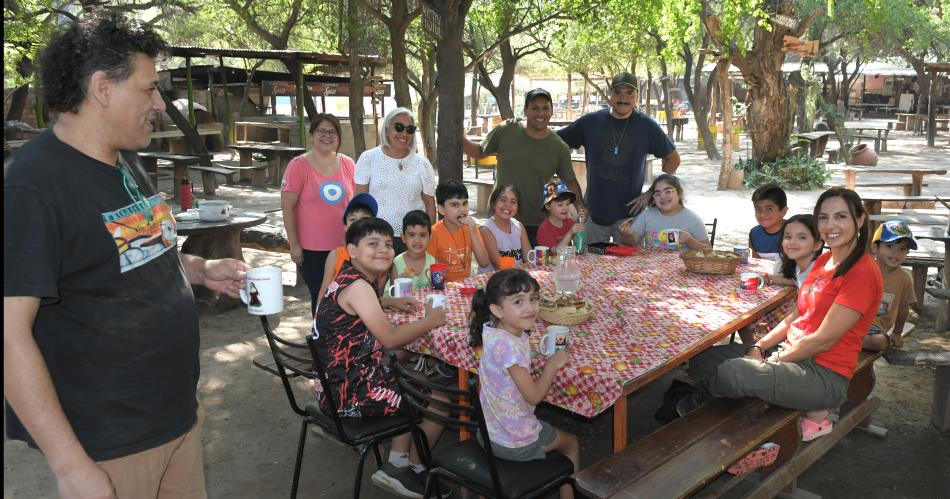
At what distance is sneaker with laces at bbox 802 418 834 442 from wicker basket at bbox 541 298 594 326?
3.83 ft

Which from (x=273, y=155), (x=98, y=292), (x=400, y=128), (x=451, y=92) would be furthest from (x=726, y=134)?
(x=98, y=292)

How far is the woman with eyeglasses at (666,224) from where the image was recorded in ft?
17.6

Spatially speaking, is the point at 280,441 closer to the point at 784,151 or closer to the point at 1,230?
the point at 1,230

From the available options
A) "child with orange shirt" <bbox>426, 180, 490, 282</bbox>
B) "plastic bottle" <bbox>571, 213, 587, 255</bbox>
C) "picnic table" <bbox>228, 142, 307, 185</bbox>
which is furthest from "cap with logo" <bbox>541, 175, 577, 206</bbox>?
"picnic table" <bbox>228, 142, 307, 185</bbox>

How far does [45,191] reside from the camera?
5.93ft

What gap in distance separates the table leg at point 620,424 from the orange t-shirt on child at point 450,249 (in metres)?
2.18

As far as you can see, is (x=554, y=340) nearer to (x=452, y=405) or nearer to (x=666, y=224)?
(x=452, y=405)

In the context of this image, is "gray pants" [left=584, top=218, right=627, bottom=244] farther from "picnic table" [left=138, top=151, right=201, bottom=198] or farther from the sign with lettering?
the sign with lettering

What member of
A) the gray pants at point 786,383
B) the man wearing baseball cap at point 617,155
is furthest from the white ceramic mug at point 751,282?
the man wearing baseball cap at point 617,155

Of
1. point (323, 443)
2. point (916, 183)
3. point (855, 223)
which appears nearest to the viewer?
point (855, 223)

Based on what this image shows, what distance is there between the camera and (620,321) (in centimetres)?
377

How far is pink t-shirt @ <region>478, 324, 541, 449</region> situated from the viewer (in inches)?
118

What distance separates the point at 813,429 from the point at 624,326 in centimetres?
104

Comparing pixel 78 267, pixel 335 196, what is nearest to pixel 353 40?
pixel 335 196
